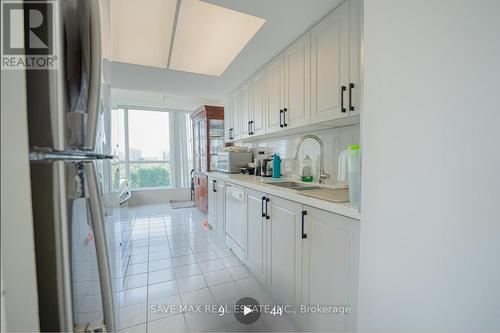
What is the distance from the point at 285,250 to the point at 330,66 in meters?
1.38

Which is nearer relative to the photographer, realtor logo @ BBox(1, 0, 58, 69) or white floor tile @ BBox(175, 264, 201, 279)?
realtor logo @ BBox(1, 0, 58, 69)

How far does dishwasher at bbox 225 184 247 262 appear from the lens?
2.15 meters

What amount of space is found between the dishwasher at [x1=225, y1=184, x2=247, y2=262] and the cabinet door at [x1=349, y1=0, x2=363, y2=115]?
127cm

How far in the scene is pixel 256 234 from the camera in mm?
1885

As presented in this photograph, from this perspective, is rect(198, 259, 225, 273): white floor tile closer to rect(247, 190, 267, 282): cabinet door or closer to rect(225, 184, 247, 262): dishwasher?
rect(225, 184, 247, 262): dishwasher

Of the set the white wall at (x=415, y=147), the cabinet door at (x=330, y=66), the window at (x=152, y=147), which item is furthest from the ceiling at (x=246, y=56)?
the window at (x=152, y=147)

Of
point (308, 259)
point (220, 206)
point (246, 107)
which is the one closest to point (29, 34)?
point (308, 259)

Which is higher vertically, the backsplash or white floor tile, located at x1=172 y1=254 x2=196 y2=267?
the backsplash

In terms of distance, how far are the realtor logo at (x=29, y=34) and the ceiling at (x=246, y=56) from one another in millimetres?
1113

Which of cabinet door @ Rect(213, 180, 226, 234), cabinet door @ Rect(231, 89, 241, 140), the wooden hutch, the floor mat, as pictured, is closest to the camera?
cabinet door @ Rect(213, 180, 226, 234)

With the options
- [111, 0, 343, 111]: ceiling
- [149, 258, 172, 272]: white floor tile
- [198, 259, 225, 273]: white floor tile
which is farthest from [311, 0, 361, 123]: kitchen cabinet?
[149, 258, 172, 272]: white floor tile

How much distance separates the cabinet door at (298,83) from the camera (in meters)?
1.77

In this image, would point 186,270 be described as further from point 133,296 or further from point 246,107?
point 246,107

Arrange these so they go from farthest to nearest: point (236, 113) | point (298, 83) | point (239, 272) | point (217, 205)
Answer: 1. point (236, 113)
2. point (217, 205)
3. point (239, 272)
4. point (298, 83)
